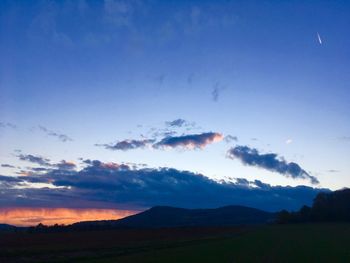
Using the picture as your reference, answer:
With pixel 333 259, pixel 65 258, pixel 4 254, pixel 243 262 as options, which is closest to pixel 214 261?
pixel 243 262

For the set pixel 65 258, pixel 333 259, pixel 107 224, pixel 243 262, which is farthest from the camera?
pixel 107 224

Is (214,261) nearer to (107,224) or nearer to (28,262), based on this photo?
(28,262)

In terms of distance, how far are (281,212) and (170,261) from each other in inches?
4992

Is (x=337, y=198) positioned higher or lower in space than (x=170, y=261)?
higher

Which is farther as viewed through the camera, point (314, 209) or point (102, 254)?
point (314, 209)

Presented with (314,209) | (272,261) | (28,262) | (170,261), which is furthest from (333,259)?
(314,209)

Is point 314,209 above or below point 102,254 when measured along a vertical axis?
above

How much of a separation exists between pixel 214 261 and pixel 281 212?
126 m

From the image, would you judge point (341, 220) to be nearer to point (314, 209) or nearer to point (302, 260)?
point (314, 209)

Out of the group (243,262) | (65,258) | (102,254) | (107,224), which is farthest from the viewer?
(107,224)

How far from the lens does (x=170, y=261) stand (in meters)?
37.5

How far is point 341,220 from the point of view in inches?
5842

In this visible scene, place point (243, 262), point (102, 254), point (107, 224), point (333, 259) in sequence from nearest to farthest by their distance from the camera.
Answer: point (243, 262) → point (333, 259) → point (102, 254) → point (107, 224)

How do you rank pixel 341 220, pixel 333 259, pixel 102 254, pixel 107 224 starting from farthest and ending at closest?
1. pixel 107 224
2. pixel 341 220
3. pixel 102 254
4. pixel 333 259
